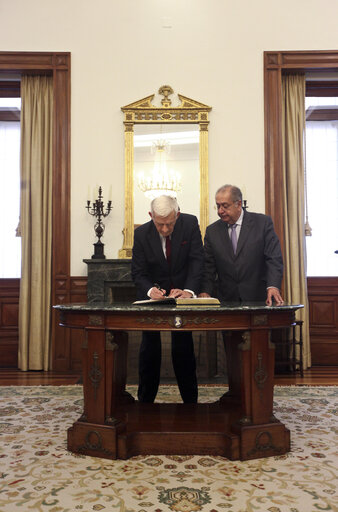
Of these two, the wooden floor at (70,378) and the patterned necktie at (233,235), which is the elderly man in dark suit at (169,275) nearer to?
the patterned necktie at (233,235)

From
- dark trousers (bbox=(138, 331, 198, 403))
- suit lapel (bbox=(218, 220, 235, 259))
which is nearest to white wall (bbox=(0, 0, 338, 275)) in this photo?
suit lapel (bbox=(218, 220, 235, 259))

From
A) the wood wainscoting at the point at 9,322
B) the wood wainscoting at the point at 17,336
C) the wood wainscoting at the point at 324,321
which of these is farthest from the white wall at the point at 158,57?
the wood wainscoting at the point at 324,321

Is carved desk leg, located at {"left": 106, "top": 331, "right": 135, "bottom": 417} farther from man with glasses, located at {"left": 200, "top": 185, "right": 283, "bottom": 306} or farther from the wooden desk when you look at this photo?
man with glasses, located at {"left": 200, "top": 185, "right": 283, "bottom": 306}

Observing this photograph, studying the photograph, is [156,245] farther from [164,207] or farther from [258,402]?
[258,402]

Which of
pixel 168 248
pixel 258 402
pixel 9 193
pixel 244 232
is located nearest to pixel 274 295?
pixel 244 232

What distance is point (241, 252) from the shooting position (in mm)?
3148

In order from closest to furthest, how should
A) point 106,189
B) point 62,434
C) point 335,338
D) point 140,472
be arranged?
point 140,472, point 62,434, point 106,189, point 335,338

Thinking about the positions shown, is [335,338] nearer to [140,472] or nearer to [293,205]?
[293,205]

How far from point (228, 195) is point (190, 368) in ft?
3.83

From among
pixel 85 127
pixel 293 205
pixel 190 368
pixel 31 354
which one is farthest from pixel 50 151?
pixel 190 368

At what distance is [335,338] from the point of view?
18.7 feet

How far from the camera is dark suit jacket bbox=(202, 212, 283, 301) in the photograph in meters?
3.13

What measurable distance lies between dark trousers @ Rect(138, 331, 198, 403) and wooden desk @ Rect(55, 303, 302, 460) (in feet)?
1.53

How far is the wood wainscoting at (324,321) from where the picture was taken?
18.5 feet
